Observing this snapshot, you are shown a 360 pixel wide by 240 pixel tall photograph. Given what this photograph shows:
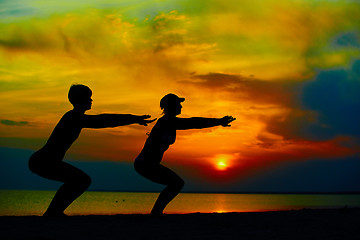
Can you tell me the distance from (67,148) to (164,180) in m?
2.06

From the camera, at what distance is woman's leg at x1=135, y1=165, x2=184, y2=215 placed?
8.98 m

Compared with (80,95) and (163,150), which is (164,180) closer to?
(163,150)

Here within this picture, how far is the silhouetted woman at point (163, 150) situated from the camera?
900 centimetres

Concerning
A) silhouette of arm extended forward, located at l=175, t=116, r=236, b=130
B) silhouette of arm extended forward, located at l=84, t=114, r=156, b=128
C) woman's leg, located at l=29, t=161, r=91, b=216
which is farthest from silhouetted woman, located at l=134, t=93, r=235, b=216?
woman's leg, located at l=29, t=161, r=91, b=216

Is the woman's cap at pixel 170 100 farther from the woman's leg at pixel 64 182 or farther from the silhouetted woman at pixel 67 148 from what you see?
the woman's leg at pixel 64 182

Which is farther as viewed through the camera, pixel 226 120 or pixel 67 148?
pixel 226 120

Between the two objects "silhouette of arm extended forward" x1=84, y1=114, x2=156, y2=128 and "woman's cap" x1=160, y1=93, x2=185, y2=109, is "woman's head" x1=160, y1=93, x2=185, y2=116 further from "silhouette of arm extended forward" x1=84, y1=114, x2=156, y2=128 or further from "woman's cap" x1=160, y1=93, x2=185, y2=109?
"silhouette of arm extended forward" x1=84, y1=114, x2=156, y2=128

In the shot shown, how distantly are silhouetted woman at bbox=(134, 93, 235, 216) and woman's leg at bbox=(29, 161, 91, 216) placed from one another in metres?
1.22

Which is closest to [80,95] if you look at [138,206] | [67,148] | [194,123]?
[67,148]

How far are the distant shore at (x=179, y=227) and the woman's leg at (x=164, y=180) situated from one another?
0.32 m

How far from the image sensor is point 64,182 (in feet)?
28.2

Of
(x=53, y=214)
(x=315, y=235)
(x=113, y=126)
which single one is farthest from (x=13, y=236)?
(x=315, y=235)

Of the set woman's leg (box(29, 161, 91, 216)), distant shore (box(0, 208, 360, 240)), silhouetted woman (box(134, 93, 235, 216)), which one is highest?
silhouetted woman (box(134, 93, 235, 216))

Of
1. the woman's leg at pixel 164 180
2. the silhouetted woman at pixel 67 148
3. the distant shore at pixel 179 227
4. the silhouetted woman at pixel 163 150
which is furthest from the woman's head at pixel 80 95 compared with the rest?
the distant shore at pixel 179 227
